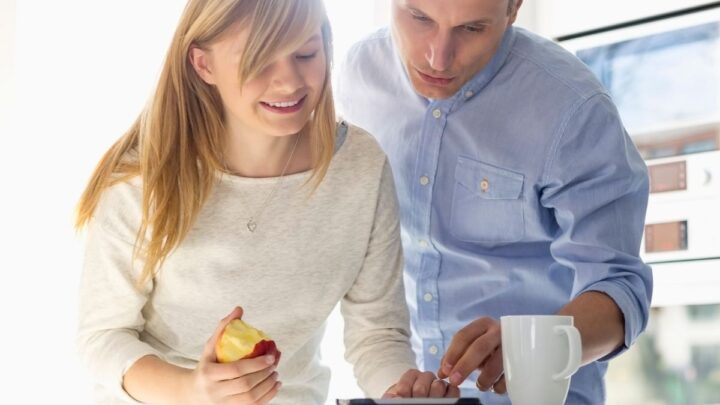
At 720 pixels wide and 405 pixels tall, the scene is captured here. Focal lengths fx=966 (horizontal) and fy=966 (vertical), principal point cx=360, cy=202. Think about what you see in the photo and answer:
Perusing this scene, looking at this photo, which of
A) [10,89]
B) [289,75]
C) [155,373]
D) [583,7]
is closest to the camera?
[155,373]

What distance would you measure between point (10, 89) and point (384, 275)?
0.96 meters

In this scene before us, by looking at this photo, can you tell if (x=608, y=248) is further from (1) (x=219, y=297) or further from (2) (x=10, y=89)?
(2) (x=10, y=89)

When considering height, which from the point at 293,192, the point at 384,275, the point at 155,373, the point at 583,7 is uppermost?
the point at 583,7

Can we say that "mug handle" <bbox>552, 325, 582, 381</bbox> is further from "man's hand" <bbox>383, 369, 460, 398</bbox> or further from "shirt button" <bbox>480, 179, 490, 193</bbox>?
"shirt button" <bbox>480, 179, 490, 193</bbox>

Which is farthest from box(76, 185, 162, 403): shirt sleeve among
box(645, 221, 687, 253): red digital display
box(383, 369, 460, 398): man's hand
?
box(645, 221, 687, 253): red digital display

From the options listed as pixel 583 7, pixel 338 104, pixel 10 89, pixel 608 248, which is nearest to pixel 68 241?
pixel 10 89

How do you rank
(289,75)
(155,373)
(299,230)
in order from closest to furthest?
(155,373), (289,75), (299,230)

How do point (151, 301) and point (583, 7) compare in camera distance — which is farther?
point (583, 7)

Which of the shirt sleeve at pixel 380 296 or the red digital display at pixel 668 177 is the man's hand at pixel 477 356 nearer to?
the shirt sleeve at pixel 380 296

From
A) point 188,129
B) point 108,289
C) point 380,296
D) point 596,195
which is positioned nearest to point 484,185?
point 596,195

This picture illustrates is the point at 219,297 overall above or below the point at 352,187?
below

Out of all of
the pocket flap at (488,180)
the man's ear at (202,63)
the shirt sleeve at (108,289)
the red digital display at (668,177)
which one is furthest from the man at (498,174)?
the red digital display at (668,177)

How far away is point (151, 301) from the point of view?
159 cm

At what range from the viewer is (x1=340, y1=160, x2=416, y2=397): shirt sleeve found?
1.62 metres
